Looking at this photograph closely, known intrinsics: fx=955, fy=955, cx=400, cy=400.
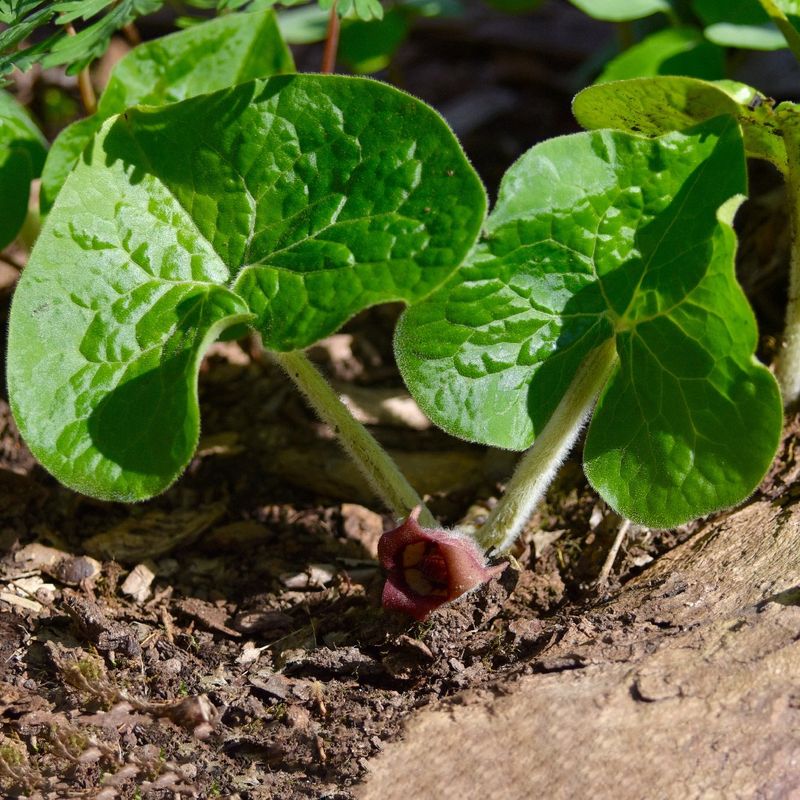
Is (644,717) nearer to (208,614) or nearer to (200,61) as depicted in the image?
(208,614)

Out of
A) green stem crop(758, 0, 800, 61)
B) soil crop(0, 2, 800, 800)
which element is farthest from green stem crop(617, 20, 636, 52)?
green stem crop(758, 0, 800, 61)

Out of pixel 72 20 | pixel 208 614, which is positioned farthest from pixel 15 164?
pixel 208 614

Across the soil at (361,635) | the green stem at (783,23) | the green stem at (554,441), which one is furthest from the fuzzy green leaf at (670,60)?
the green stem at (554,441)

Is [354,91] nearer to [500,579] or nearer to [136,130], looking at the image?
[136,130]

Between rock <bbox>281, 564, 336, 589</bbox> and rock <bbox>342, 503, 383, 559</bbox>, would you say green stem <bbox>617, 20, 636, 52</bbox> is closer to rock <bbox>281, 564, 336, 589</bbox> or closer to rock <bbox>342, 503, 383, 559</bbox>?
rock <bbox>342, 503, 383, 559</bbox>

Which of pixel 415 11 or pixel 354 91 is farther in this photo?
pixel 415 11

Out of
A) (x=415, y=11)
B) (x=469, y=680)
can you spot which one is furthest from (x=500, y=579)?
(x=415, y=11)

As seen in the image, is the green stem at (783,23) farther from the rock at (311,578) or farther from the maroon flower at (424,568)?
the rock at (311,578)
